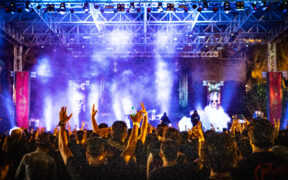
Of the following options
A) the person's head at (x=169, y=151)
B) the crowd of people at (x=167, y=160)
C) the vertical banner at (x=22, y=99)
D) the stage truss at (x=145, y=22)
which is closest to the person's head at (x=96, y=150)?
the crowd of people at (x=167, y=160)

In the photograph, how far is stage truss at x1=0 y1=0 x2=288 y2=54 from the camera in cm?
1053

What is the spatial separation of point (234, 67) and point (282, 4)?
348 inches

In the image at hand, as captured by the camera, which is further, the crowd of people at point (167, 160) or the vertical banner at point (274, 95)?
the vertical banner at point (274, 95)

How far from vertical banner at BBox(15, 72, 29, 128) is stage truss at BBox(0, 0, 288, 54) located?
2.10m

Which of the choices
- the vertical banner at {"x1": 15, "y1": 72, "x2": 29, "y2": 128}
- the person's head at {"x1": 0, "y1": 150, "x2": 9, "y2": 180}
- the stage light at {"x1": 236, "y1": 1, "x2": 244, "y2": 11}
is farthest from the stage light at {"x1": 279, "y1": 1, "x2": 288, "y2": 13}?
the vertical banner at {"x1": 15, "y1": 72, "x2": 29, "y2": 128}

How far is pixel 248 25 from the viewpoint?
577 inches

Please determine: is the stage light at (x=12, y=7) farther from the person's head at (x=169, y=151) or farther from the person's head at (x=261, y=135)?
the person's head at (x=261, y=135)

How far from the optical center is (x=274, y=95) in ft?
40.8

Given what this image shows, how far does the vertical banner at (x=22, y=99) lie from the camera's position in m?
12.8

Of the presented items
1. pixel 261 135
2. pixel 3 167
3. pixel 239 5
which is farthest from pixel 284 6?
pixel 3 167

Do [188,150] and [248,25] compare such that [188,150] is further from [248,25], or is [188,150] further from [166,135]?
[248,25]

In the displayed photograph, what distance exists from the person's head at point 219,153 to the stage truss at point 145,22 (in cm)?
853

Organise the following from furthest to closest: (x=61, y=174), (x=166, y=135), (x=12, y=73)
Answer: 1. (x=12, y=73)
2. (x=61, y=174)
3. (x=166, y=135)

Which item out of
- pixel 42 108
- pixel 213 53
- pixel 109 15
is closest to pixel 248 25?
pixel 213 53
